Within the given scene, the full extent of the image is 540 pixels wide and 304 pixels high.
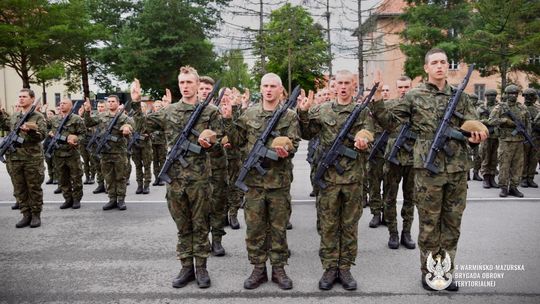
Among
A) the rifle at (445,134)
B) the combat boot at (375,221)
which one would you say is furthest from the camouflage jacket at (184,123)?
the combat boot at (375,221)

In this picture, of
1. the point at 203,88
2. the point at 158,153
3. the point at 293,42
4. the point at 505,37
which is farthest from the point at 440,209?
the point at 293,42

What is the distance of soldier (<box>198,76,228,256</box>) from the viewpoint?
572cm

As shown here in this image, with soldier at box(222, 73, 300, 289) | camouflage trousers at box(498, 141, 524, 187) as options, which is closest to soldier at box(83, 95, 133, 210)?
soldier at box(222, 73, 300, 289)

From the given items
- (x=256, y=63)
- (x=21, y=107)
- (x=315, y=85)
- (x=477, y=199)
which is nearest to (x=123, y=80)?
(x=256, y=63)

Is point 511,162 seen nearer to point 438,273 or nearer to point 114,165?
point 438,273

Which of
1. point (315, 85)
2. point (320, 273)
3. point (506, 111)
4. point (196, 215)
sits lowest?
point (320, 273)

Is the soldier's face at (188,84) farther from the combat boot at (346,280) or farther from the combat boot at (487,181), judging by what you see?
the combat boot at (487,181)

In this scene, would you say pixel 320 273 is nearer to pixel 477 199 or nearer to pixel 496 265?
pixel 496 265

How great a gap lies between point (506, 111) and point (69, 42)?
1129 inches

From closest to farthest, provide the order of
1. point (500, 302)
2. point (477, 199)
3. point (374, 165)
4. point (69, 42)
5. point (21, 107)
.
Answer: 1. point (500, 302)
2. point (374, 165)
3. point (21, 107)
4. point (477, 199)
5. point (69, 42)

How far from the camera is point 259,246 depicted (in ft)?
15.1

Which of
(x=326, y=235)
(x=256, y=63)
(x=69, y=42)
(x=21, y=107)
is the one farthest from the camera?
(x=256, y=63)

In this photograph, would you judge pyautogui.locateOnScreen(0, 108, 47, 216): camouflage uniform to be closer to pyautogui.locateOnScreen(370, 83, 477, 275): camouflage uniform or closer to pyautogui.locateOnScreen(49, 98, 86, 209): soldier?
pyautogui.locateOnScreen(49, 98, 86, 209): soldier

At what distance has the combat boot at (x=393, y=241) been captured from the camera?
581 cm
